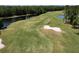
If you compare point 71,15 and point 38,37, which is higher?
point 71,15

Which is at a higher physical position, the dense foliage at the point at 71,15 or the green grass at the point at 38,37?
the dense foliage at the point at 71,15

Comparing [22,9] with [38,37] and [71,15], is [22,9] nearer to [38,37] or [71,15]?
[38,37]

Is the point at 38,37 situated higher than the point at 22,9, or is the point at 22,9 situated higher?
the point at 22,9

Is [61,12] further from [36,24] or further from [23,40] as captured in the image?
[23,40]

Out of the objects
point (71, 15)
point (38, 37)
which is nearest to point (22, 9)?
point (38, 37)

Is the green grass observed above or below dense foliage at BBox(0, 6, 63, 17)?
below
